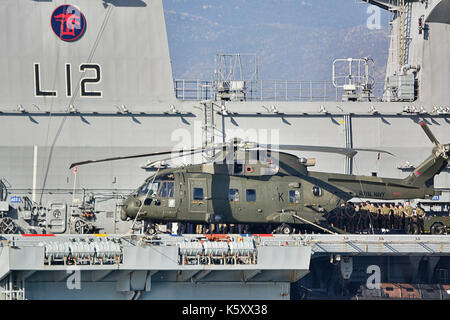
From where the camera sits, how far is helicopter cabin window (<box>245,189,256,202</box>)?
22906mm

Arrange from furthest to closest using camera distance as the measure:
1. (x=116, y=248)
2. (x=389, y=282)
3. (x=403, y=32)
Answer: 1. (x=403, y=32)
2. (x=389, y=282)
3. (x=116, y=248)

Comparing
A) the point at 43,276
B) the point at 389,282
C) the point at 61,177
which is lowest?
the point at 389,282

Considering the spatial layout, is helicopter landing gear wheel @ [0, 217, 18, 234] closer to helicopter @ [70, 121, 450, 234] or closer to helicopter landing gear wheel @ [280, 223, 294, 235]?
helicopter @ [70, 121, 450, 234]

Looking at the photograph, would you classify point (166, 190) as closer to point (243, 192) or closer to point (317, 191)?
point (243, 192)

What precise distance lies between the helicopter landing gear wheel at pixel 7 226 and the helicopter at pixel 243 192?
15.9 feet

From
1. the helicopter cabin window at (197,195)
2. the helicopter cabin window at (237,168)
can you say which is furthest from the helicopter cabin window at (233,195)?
the helicopter cabin window at (197,195)

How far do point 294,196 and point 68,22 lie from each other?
1052 cm

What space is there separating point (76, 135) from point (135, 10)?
202 inches

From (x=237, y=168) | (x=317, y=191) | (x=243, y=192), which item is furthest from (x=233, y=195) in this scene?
(x=317, y=191)

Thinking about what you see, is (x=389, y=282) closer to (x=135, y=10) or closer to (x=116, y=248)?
(x=116, y=248)

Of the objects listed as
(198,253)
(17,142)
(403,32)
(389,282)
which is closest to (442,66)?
(403,32)

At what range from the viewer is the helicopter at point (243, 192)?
2261 cm

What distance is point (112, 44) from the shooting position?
1006 inches

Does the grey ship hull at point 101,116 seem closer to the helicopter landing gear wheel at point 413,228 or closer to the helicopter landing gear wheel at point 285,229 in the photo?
the helicopter landing gear wheel at point 413,228
